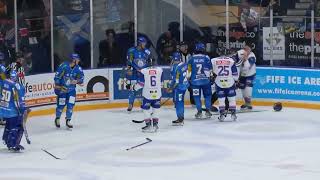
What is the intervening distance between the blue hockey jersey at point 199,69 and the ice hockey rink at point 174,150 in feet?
2.45

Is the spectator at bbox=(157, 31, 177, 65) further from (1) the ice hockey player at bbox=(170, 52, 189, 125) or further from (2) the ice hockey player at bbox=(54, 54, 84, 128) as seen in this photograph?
(2) the ice hockey player at bbox=(54, 54, 84, 128)

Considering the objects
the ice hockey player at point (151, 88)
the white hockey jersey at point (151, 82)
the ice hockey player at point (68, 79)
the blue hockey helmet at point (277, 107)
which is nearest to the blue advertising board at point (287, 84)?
the blue hockey helmet at point (277, 107)

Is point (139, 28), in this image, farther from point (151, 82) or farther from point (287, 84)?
point (151, 82)

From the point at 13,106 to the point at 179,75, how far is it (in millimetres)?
3243

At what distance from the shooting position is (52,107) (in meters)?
15.3

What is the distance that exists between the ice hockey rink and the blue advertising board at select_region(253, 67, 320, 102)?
2.27 ft

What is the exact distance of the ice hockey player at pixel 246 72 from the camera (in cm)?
1524

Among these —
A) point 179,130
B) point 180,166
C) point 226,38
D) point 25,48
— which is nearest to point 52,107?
point 25,48

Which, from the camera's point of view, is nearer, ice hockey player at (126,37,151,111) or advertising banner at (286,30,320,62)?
ice hockey player at (126,37,151,111)

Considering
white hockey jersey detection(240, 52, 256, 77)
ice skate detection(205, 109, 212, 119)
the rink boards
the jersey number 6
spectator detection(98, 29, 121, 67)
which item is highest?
spectator detection(98, 29, 121, 67)

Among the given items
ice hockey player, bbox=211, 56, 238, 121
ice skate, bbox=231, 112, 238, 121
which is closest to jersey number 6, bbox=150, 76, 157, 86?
ice hockey player, bbox=211, 56, 238, 121

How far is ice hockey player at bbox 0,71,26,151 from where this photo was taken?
1117cm

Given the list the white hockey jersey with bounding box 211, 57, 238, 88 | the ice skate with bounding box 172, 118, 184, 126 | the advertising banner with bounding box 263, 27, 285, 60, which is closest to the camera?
the ice skate with bounding box 172, 118, 184, 126

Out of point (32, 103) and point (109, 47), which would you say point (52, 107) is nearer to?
point (32, 103)
